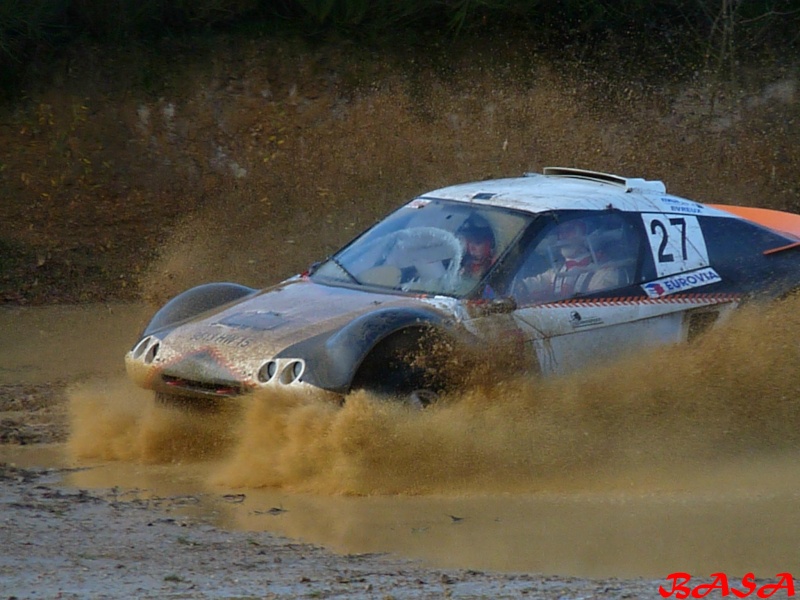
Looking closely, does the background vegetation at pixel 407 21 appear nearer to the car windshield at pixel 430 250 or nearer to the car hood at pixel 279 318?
the car windshield at pixel 430 250

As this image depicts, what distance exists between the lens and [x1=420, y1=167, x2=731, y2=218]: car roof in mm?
7512

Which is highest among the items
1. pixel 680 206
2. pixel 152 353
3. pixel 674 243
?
pixel 680 206

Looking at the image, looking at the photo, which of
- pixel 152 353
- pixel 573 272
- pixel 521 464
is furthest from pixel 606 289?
pixel 152 353

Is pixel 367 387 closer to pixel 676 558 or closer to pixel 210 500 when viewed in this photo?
pixel 210 500

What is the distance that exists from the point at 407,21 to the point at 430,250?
7.59 metres

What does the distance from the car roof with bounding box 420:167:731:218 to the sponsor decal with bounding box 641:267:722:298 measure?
45 cm

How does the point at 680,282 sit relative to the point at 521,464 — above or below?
above

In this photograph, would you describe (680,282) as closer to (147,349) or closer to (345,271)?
(345,271)

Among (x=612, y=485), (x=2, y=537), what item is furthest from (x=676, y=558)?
(x=2, y=537)

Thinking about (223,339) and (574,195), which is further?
(574,195)

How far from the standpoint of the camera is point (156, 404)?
7.07 metres

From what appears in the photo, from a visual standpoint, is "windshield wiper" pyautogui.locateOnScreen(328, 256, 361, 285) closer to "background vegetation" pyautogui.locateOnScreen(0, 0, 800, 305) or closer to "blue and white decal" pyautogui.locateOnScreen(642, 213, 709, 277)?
"blue and white decal" pyautogui.locateOnScreen(642, 213, 709, 277)

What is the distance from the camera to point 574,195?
7633 mm

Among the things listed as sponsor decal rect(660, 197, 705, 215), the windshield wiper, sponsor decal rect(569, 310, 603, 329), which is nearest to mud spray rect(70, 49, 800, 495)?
sponsor decal rect(660, 197, 705, 215)
